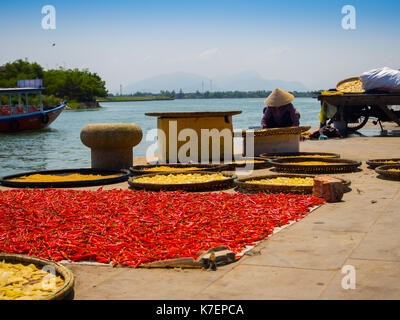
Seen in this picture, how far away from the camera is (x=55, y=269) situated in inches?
163

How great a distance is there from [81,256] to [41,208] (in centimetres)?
227

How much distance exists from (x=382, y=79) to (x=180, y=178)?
1260 centimetres

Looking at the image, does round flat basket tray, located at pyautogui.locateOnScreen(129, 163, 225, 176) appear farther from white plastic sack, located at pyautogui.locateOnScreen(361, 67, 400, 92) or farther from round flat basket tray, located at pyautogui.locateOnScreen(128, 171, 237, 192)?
white plastic sack, located at pyautogui.locateOnScreen(361, 67, 400, 92)

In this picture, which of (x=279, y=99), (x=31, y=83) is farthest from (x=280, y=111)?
(x=31, y=83)

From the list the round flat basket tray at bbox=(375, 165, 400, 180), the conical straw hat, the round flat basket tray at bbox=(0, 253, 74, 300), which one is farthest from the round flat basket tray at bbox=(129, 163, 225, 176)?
the round flat basket tray at bbox=(0, 253, 74, 300)

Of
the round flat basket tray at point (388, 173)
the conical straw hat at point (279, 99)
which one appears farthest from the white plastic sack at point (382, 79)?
the round flat basket tray at point (388, 173)

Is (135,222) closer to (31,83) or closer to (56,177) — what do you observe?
(56,177)

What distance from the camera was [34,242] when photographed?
5.27m

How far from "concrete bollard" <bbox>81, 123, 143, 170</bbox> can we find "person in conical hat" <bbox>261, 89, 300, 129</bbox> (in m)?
3.83

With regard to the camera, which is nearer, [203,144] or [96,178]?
[96,178]

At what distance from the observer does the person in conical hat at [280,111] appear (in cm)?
1297

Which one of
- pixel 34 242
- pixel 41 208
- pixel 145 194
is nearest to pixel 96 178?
pixel 145 194

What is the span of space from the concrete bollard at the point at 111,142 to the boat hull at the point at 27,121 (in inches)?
1655
